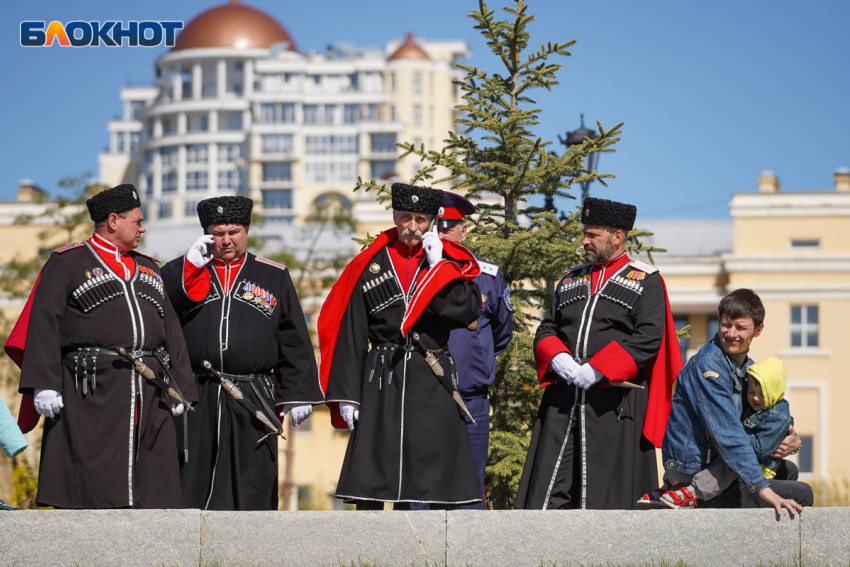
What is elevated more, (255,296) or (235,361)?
(255,296)

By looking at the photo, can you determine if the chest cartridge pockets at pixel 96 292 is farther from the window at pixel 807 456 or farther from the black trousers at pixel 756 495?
the window at pixel 807 456

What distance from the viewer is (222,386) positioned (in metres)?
8.05

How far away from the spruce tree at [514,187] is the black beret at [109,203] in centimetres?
323

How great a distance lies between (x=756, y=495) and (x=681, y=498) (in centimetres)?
39

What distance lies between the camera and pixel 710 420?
6.90 m

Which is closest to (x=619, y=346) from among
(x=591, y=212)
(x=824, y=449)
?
(x=591, y=212)

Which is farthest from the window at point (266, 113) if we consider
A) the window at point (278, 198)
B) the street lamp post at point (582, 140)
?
the street lamp post at point (582, 140)

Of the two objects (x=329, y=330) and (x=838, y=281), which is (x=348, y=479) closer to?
(x=329, y=330)

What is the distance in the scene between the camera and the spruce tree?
10.7 meters

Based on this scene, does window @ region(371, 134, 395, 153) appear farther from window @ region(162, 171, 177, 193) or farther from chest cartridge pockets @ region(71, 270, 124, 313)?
chest cartridge pockets @ region(71, 270, 124, 313)

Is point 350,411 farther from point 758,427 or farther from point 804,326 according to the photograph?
point 804,326

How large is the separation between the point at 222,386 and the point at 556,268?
373 cm

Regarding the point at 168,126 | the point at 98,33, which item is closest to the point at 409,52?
the point at 168,126

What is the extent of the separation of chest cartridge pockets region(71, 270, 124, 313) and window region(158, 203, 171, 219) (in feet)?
391
